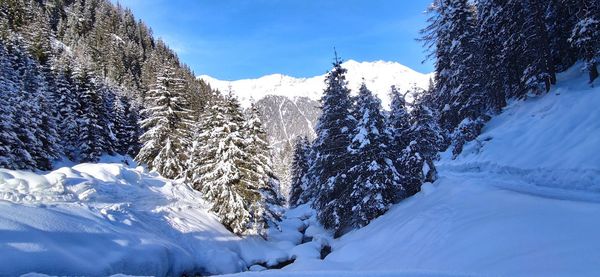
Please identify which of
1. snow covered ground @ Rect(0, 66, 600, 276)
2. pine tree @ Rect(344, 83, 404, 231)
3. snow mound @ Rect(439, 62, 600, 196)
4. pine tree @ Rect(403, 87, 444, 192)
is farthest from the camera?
pine tree @ Rect(403, 87, 444, 192)

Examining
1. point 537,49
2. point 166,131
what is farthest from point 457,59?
point 166,131

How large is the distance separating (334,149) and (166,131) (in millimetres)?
15874

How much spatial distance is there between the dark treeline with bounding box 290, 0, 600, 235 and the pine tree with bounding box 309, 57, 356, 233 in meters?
0.07

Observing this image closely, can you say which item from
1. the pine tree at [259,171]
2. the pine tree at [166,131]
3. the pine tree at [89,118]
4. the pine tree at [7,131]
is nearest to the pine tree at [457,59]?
the pine tree at [259,171]

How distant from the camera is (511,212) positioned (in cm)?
1066

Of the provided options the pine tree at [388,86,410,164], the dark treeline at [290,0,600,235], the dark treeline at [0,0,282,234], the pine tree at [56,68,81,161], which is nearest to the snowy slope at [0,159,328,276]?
the dark treeline at [0,0,282,234]

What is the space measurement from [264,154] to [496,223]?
64.0ft

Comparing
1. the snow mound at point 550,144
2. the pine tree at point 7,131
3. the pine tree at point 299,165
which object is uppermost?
the pine tree at point 7,131

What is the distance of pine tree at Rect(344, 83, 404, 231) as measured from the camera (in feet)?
71.1

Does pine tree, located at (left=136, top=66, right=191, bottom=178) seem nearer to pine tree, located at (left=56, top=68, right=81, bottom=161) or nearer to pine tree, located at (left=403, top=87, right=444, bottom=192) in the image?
pine tree, located at (left=56, top=68, right=81, bottom=161)

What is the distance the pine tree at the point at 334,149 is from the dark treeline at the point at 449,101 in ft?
0.22

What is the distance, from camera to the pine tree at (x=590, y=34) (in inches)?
722

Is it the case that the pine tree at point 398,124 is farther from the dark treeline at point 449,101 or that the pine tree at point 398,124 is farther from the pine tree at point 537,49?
the pine tree at point 537,49

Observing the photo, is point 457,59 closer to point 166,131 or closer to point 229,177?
point 229,177
